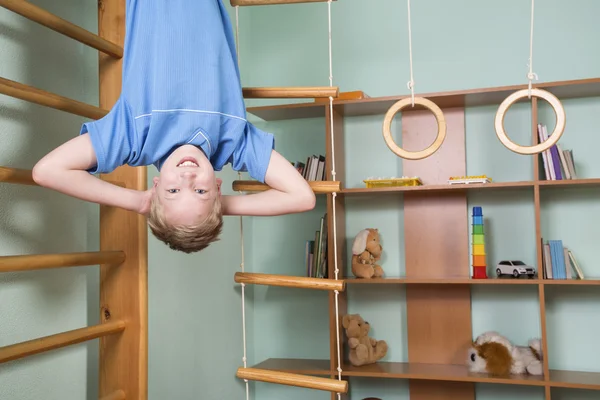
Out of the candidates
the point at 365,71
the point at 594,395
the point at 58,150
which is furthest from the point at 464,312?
the point at 58,150

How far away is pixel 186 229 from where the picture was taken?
5.12ft

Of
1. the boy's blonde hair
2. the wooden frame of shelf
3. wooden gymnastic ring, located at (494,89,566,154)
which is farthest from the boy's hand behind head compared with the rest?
the wooden frame of shelf

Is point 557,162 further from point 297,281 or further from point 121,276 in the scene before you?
point 121,276

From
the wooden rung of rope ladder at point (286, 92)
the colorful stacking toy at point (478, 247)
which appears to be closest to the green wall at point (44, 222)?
the wooden rung of rope ladder at point (286, 92)

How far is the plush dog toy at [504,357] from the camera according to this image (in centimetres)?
298

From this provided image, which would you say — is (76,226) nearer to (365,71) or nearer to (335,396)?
(335,396)

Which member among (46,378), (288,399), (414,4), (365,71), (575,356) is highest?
(414,4)

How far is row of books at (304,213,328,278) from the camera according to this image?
325 centimetres

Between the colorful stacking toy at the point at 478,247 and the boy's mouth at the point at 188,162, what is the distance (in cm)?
191

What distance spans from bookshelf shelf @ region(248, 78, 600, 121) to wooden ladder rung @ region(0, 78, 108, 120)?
1635 millimetres

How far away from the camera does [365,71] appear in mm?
3514

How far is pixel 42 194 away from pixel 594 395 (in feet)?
8.85

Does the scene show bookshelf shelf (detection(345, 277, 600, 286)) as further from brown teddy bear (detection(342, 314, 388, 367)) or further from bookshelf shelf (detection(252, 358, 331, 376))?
bookshelf shelf (detection(252, 358, 331, 376))

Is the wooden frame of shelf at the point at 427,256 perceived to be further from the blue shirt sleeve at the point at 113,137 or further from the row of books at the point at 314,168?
the blue shirt sleeve at the point at 113,137
